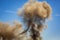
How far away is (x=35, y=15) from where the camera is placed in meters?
2.49

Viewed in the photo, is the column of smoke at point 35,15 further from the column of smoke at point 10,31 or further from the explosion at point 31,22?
the column of smoke at point 10,31

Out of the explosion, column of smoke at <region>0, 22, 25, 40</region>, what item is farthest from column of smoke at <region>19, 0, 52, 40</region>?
column of smoke at <region>0, 22, 25, 40</region>

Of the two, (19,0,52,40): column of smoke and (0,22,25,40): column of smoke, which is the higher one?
(19,0,52,40): column of smoke

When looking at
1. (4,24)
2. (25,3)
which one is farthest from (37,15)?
(4,24)

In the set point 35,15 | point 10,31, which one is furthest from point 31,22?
point 10,31

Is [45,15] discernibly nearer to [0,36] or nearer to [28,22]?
[28,22]

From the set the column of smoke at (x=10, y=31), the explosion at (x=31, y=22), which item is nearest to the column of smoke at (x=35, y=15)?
the explosion at (x=31, y=22)

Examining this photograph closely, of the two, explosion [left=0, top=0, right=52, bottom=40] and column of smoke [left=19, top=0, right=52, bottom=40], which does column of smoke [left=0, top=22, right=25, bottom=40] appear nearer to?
explosion [left=0, top=0, right=52, bottom=40]

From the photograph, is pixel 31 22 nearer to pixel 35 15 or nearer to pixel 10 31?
pixel 35 15

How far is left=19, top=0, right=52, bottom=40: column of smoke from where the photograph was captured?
2482mm

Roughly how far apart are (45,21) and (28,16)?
0.87 ft

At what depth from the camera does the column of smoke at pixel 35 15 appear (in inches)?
97.7

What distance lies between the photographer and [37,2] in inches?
99.8

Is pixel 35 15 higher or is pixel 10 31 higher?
pixel 35 15
